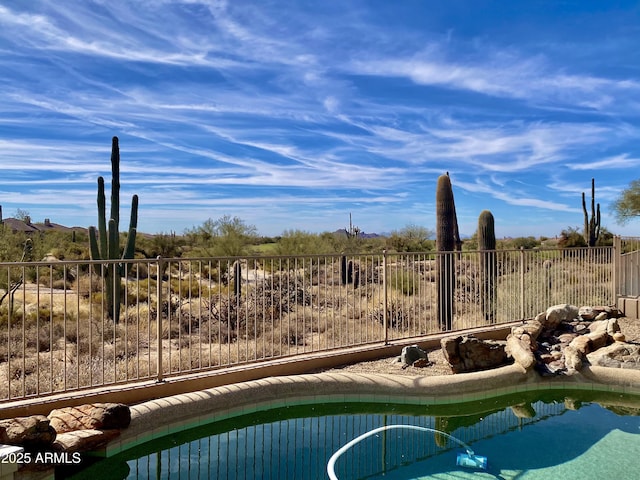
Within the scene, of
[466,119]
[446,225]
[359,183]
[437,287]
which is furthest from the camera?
[359,183]

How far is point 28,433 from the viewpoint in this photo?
14.0 ft

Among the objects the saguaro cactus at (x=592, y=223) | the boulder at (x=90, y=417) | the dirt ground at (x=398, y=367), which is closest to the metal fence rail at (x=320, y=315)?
the dirt ground at (x=398, y=367)

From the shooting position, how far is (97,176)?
44.5ft

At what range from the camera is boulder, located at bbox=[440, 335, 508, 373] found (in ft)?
23.2

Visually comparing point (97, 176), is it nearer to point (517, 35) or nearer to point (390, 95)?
point (390, 95)

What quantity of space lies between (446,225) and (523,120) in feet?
39.4

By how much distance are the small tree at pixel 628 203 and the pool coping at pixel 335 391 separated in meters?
29.3

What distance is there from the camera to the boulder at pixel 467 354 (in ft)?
23.2

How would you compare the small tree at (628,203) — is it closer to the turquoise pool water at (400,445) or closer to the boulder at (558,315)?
the boulder at (558,315)

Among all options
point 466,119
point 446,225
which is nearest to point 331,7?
point 446,225

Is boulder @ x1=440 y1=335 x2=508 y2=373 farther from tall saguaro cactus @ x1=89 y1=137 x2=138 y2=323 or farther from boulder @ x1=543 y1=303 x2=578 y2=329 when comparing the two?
tall saguaro cactus @ x1=89 y1=137 x2=138 y2=323

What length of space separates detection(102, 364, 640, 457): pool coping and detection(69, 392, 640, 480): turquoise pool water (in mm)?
106

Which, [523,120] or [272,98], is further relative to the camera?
[523,120]

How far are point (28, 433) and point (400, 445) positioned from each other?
3425mm
